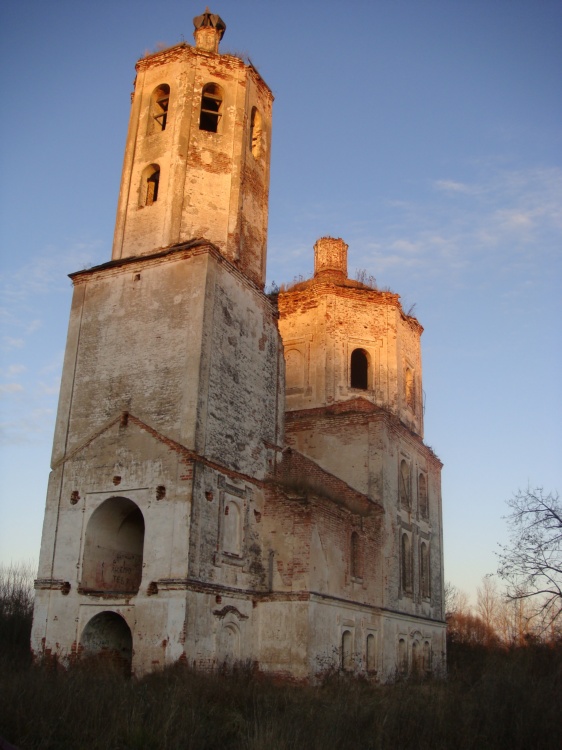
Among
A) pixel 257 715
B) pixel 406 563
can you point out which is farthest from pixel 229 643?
pixel 406 563

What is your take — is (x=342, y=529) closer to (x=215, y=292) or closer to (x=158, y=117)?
(x=215, y=292)

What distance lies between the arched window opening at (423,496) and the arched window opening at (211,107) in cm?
1264

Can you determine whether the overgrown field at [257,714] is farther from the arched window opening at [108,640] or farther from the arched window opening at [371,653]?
the arched window opening at [371,653]

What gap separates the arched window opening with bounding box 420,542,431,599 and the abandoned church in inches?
17.8

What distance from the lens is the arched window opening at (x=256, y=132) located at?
21.3 meters

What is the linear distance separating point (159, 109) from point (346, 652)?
14785 millimetres

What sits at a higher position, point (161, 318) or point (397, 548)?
point (161, 318)

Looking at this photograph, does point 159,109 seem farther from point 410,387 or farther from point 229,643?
point 229,643

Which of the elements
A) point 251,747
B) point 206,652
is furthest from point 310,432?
point 251,747

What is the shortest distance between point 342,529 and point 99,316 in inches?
315

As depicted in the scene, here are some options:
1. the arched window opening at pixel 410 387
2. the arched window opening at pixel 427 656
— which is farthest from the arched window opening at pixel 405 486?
the arched window opening at pixel 427 656

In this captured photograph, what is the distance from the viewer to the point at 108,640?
54.7 ft

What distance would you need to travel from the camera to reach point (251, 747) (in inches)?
372

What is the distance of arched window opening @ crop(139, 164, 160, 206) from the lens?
65.5ft
